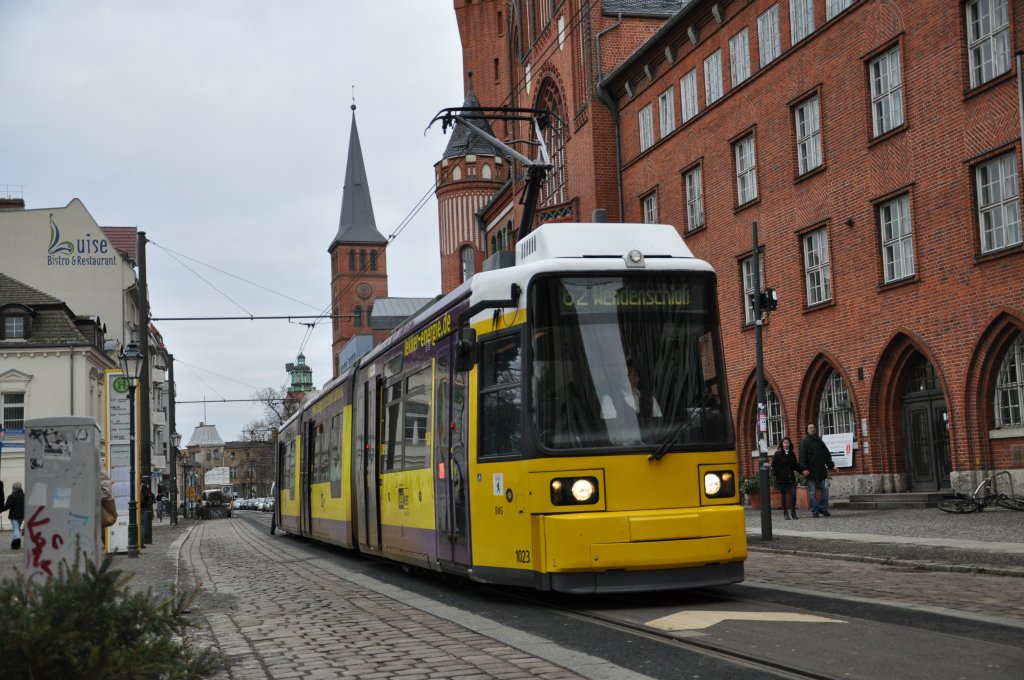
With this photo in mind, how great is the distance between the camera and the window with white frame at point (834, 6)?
2894 cm

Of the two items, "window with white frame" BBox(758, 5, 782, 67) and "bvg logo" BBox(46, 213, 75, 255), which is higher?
"bvg logo" BBox(46, 213, 75, 255)

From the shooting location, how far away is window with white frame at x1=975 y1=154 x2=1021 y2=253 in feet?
77.7

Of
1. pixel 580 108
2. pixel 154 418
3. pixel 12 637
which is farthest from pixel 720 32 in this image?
pixel 154 418

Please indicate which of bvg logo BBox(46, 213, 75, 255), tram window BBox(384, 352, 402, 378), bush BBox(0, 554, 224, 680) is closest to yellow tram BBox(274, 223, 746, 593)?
tram window BBox(384, 352, 402, 378)

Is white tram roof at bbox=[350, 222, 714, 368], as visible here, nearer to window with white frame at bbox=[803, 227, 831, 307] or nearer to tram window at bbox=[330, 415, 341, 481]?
tram window at bbox=[330, 415, 341, 481]

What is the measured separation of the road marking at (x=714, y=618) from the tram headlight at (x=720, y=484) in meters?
1.17

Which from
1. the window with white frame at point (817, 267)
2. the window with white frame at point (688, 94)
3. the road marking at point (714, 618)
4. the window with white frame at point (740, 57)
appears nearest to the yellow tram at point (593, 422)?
the road marking at point (714, 618)

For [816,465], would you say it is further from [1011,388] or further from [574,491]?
[574,491]

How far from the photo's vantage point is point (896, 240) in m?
27.3

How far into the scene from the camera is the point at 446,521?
12203mm

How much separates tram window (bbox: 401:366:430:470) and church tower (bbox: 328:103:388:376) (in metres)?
122

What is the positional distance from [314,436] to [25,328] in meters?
31.0

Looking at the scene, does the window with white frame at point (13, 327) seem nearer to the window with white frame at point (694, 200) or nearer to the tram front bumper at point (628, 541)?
the window with white frame at point (694, 200)

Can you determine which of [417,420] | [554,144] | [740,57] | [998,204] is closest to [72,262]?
[554,144]
